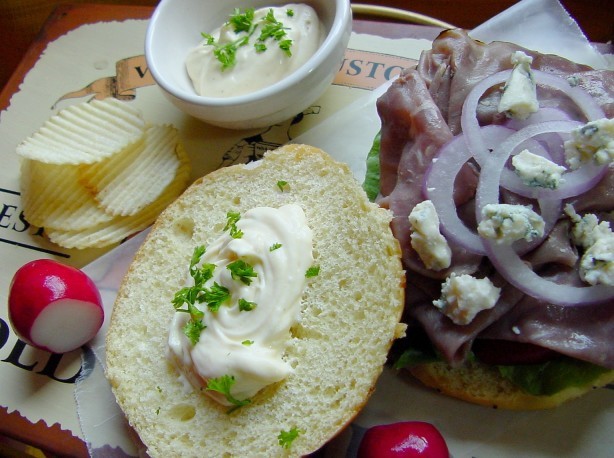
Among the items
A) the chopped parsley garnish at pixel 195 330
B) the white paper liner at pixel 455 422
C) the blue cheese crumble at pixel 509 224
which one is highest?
the blue cheese crumble at pixel 509 224

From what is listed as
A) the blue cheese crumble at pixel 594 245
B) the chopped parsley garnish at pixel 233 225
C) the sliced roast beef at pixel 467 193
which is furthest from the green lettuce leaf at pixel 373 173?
the blue cheese crumble at pixel 594 245

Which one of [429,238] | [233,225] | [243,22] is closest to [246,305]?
[233,225]

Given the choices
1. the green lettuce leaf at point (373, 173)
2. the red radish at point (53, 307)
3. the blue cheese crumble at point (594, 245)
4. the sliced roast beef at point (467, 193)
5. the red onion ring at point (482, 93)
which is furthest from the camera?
the green lettuce leaf at point (373, 173)

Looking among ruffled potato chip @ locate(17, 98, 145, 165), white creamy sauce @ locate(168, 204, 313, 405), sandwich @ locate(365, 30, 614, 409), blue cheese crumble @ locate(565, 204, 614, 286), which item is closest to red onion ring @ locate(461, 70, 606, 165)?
sandwich @ locate(365, 30, 614, 409)

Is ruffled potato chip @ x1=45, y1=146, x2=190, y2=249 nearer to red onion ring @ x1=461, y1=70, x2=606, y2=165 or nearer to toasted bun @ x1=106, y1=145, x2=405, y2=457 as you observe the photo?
toasted bun @ x1=106, y1=145, x2=405, y2=457

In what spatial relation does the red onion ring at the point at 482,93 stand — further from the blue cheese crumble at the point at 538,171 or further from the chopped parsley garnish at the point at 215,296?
the chopped parsley garnish at the point at 215,296

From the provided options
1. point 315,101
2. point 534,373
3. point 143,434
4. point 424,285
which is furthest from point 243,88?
point 534,373

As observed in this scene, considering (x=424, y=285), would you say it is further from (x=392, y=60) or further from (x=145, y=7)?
(x=145, y=7)
